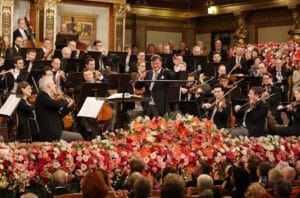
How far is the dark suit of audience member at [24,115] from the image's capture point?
8523mm

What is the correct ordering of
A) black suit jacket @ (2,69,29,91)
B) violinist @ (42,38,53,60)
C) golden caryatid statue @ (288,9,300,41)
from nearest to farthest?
black suit jacket @ (2,69,29,91), violinist @ (42,38,53,60), golden caryatid statue @ (288,9,300,41)

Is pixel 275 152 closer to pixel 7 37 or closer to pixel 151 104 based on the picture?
pixel 151 104

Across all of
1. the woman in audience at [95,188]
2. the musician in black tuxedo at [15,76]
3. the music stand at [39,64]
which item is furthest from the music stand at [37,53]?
the woman in audience at [95,188]

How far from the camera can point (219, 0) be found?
733 inches

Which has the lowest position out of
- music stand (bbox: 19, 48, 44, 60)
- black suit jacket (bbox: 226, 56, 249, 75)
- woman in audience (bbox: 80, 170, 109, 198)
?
woman in audience (bbox: 80, 170, 109, 198)

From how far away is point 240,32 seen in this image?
1805 centimetres

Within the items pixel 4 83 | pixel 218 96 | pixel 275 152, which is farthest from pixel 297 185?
pixel 4 83

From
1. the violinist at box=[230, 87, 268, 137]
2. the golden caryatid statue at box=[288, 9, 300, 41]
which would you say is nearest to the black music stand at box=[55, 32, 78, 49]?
the violinist at box=[230, 87, 268, 137]

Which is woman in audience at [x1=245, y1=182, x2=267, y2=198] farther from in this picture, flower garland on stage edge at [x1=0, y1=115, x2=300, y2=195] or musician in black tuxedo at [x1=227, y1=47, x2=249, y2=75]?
musician in black tuxedo at [x1=227, y1=47, x2=249, y2=75]

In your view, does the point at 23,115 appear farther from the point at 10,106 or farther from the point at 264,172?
the point at 264,172

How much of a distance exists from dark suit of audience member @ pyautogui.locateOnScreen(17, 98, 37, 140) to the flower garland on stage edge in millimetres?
1730

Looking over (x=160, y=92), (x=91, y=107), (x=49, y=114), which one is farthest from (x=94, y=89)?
(x=160, y=92)

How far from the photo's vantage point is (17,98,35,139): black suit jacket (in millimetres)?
8517

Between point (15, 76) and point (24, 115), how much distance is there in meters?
1.71
